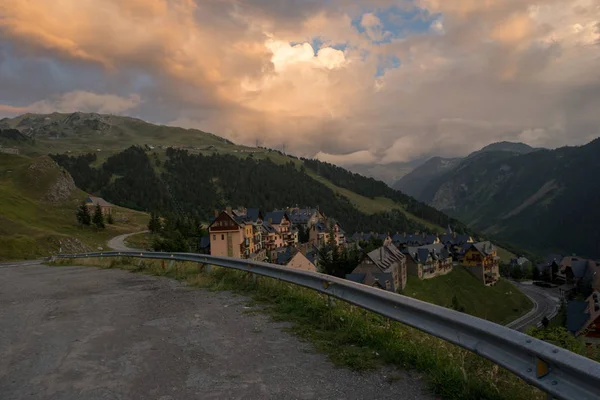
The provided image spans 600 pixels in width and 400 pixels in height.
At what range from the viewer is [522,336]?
401 cm

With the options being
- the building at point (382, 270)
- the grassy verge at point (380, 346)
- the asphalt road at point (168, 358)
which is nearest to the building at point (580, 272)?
the building at point (382, 270)

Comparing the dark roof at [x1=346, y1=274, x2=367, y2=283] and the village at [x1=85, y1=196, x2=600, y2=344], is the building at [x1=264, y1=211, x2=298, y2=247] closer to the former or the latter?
the village at [x1=85, y1=196, x2=600, y2=344]

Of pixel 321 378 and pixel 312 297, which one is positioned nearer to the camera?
pixel 321 378

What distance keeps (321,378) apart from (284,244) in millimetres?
103569

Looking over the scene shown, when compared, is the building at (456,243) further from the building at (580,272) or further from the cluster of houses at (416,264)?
the building at (580,272)

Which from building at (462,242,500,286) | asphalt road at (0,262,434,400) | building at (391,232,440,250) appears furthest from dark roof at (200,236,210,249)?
asphalt road at (0,262,434,400)

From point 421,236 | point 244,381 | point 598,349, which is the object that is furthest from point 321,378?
point 421,236

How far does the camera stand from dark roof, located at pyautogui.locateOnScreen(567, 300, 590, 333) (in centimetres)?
4536

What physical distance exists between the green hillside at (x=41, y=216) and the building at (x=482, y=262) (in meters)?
85.4

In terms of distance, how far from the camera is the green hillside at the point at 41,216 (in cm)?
5471

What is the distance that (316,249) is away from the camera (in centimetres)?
9994

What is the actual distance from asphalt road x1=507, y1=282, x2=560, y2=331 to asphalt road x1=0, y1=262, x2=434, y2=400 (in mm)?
59417

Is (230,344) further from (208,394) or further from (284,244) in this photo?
(284,244)

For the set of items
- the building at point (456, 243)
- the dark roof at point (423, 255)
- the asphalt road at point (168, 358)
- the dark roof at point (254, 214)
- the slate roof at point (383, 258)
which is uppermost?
the asphalt road at point (168, 358)
